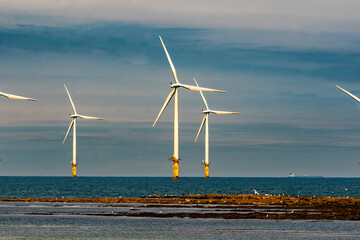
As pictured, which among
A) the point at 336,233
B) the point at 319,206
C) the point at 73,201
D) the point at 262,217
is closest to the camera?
the point at 336,233

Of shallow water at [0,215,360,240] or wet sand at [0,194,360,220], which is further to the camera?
wet sand at [0,194,360,220]

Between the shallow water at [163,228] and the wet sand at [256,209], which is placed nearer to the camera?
the shallow water at [163,228]

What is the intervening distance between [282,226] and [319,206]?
2989 centimetres

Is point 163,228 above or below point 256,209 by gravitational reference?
below

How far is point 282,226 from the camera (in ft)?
218

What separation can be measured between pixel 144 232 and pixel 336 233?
17.3 metres

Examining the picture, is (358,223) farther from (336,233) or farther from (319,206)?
(319,206)

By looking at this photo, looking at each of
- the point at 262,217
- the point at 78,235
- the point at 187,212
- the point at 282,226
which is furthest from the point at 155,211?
the point at 78,235

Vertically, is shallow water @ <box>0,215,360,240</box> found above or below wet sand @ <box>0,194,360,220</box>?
below

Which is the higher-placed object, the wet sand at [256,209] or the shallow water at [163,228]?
the wet sand at [256,209]

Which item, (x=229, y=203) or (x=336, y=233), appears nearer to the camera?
(x=336, y=233)

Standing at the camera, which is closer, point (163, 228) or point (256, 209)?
point (163, 228)

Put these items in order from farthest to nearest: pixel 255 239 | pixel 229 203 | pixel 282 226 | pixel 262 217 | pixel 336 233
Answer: pixel 229 203, pixel 262 217, pixel 282 226, pixel 336 233, pixel 255 239

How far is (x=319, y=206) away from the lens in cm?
9475
